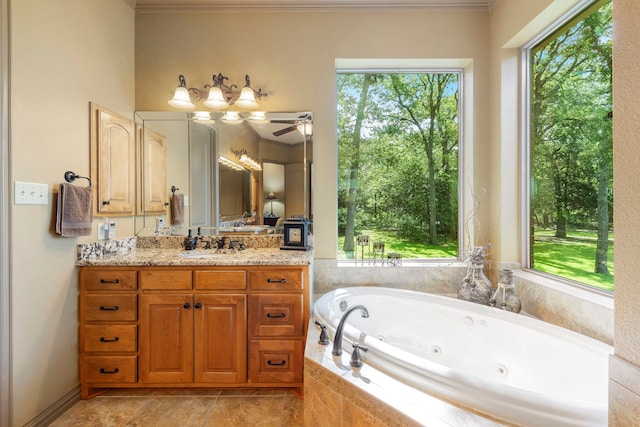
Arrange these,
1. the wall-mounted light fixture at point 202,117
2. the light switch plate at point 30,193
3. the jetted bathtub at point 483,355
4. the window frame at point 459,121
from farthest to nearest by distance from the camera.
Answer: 1. the window frame at point 459,121
2. the wall-mounted light fixture at point 202,117
3. the light switch plate at point 30,193
4. the jetted bathtub at point 483,355

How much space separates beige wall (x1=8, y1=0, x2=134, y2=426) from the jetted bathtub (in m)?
1.54

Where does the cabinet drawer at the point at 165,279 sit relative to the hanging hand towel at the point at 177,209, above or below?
below

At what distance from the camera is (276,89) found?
235 cm

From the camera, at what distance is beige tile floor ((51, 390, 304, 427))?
1627 millimetres

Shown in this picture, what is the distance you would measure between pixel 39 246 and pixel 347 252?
2.04m

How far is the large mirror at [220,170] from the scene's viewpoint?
2365 mm

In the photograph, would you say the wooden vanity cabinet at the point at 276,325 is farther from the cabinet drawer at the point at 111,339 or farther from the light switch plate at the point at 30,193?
the light switch plate at the point at 30,193

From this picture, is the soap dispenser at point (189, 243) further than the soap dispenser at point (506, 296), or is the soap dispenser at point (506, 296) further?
the soap dispenser at point (189, 243)

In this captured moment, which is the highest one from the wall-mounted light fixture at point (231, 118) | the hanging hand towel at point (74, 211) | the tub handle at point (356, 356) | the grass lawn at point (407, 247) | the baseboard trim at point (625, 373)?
the wall-mounted light fixture at point (231, 118)

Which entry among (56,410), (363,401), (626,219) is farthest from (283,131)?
(56,410)

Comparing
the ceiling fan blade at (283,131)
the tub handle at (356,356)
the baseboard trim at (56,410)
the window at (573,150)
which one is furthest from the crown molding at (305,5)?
the baseboard trim at (56,410)

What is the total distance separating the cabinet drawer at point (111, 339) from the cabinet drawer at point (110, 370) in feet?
0.20

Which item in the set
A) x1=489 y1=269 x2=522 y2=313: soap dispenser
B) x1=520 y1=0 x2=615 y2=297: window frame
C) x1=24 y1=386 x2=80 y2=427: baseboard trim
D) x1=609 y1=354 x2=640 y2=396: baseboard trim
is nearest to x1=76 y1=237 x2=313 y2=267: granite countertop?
x1=24 y1=386 x2=80 y2=427: baseboard trim

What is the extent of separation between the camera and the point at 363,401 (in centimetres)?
103
